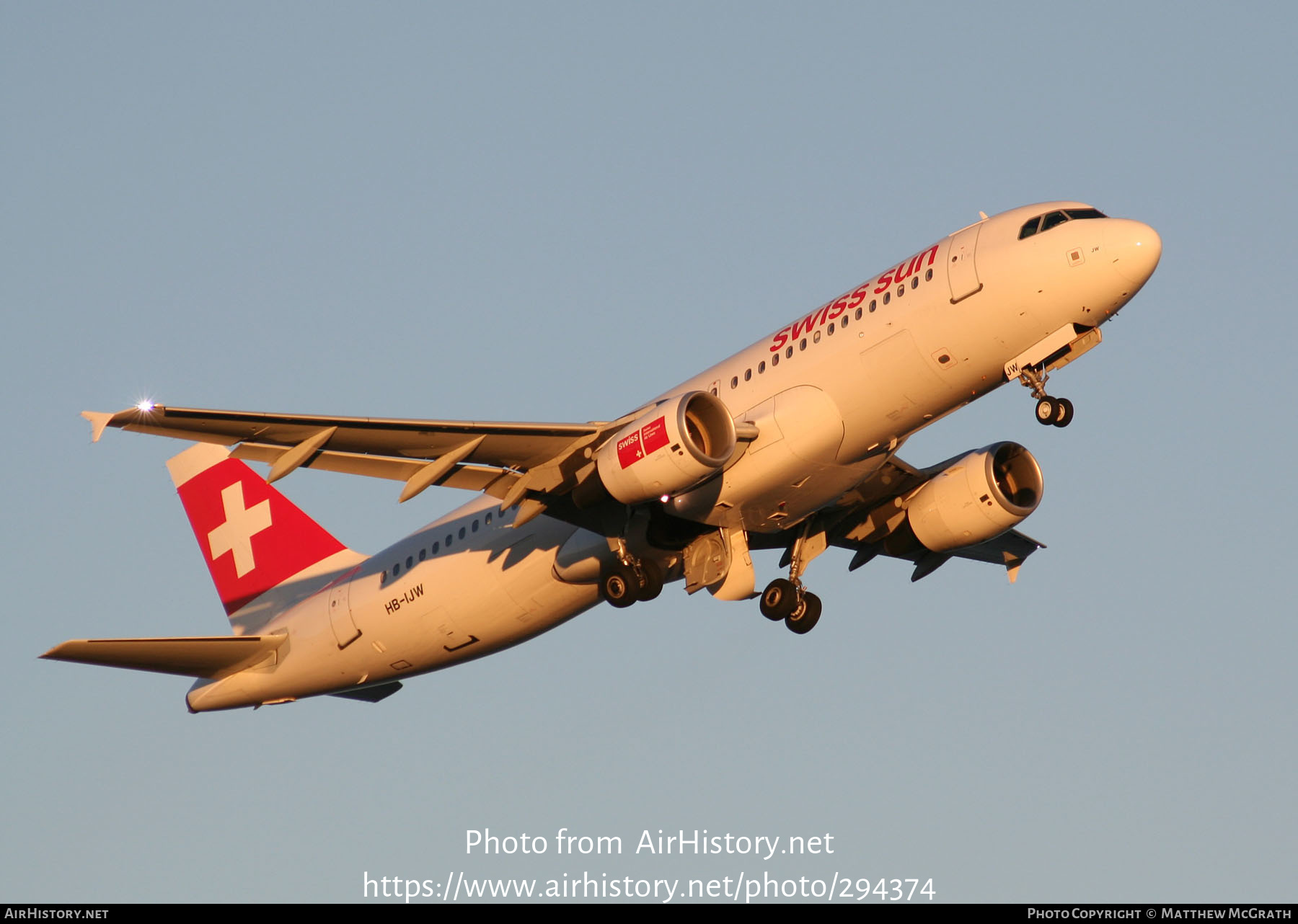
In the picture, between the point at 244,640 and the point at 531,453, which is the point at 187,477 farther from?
the point at 531,453

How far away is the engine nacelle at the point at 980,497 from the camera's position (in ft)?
104

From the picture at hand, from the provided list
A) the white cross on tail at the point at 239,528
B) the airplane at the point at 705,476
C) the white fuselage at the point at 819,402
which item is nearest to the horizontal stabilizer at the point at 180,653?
the airplane at the point at 705,476

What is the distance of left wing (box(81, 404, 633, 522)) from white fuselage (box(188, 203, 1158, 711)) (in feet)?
5.83

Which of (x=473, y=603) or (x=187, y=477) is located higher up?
(x=187, y=477)

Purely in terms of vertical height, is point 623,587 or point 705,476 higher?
point 705,476

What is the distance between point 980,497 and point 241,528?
694 inches

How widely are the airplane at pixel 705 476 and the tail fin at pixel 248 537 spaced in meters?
0.17

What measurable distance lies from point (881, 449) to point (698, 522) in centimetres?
383

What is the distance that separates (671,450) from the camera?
2658 cm

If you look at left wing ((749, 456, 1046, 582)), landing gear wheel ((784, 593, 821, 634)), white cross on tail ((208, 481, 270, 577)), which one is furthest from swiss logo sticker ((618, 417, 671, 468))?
white cross on tail ((208, 481, 270, 577))

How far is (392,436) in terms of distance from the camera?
27844mm

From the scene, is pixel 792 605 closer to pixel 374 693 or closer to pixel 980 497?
pixel 980 497

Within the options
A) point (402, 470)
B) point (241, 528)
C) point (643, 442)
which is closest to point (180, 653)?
point (241, 528)

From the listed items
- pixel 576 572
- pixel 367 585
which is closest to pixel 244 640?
pixel 367 585
